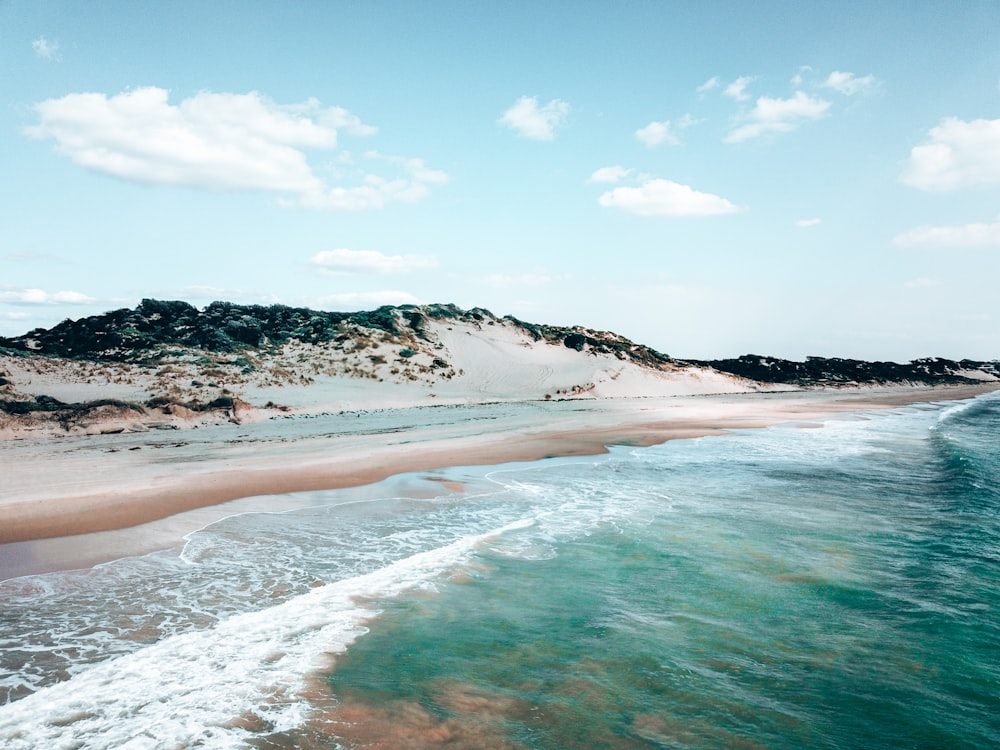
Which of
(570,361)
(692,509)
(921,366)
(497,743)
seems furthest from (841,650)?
(921,366)

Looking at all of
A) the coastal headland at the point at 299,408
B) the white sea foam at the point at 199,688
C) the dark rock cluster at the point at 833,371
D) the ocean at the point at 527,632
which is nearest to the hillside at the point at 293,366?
the coastal headland at the point at 299,408

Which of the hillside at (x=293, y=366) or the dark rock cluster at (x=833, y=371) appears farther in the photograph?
the dark rock cluster at (x=833, y=371)

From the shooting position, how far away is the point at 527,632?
5609mm

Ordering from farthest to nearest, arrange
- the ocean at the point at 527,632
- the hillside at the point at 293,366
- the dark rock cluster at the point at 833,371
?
the dark rock cluster at the point at 833,371 → the hillside at the point at 293,366 → the ocean at the point at 527,632

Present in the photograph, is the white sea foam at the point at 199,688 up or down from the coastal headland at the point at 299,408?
down

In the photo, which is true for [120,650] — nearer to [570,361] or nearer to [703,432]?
[703,432]

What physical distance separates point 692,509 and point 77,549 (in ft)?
32.0

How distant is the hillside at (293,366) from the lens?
23125mm

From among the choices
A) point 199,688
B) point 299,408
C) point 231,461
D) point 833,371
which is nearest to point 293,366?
point 299,408

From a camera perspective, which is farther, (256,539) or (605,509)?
(605,509)

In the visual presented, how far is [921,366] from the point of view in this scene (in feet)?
296

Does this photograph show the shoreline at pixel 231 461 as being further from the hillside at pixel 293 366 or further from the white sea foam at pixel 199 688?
the hillside at pixel 293 366

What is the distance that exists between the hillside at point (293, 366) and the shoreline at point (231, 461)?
15.2 feet

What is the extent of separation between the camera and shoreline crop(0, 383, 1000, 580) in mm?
9195
